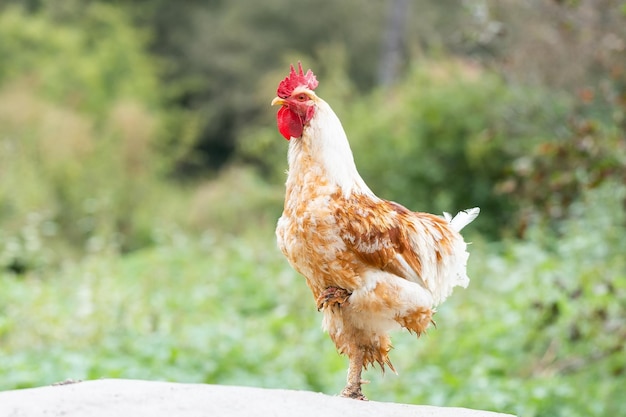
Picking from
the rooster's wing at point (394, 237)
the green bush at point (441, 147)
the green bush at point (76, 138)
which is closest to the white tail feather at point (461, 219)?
the rooster's wing at point (394, 237)

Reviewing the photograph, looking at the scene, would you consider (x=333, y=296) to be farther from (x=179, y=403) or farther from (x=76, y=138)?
(x=76, y=138)

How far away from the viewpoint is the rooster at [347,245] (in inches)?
134

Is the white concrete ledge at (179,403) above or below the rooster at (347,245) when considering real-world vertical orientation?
below

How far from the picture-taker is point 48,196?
53.5 ft

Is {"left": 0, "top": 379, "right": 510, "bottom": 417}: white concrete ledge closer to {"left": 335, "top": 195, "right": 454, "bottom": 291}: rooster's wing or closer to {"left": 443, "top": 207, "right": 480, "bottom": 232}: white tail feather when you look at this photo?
{"left": 335, "top": 195, "right": 454, "bottom": 291}: rooster's wing

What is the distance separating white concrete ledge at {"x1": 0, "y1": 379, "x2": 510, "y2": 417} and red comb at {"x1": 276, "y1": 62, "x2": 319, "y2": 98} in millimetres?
1108

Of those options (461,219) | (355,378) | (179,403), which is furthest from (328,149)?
(179,403)

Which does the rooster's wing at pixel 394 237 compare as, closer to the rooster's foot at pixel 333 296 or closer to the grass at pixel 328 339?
the rooster's foot at pixel 333 296

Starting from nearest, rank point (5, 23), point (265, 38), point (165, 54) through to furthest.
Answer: point (5, 23)
point (265, 38)
point (165, 54)

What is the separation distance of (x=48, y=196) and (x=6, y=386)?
34.7 feet

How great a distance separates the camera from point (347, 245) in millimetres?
3404

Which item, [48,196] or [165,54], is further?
[165,54]

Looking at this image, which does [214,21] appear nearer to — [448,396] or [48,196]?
[48,196]

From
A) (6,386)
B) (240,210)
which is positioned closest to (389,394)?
(6,386)
